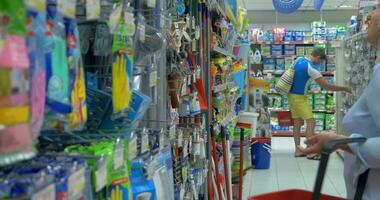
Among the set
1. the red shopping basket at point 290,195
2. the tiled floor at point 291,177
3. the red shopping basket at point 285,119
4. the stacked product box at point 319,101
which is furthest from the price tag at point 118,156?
the stacked product box at point 319,101

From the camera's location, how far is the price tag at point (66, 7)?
94cm

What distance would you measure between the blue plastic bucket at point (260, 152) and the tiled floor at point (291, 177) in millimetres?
142

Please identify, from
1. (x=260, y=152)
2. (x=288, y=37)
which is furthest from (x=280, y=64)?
(x=260, y=152)

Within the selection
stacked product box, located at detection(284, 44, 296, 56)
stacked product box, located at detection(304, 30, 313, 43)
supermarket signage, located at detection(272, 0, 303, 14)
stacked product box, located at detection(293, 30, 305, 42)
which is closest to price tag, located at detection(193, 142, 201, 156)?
supermarket signage, located at detection(272, 0, 303, 14)

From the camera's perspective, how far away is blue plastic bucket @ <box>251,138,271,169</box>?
7.06m

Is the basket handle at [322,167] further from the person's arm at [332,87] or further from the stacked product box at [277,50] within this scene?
the stacked product box at [277,50]

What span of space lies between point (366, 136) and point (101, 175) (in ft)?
4.49

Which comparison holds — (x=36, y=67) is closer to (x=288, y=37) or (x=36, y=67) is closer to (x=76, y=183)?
(x=76, y=183)

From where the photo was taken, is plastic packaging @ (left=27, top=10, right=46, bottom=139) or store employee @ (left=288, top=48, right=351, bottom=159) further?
store employee @ (left=288, top=48, right=351, bottom=159)

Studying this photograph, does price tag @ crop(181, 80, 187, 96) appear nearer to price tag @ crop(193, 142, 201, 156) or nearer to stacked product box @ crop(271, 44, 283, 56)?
price tag @ crop(193, 142, 201, 156)

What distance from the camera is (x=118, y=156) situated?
1221mm

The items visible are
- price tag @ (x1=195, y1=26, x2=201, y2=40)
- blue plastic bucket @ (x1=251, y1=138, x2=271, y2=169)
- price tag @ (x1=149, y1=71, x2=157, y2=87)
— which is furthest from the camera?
blue plastic bucket @ (x1=251, y1=138, x2=271, y2=169)

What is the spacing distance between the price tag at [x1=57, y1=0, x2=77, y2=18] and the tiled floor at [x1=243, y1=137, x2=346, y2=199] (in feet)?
15.9

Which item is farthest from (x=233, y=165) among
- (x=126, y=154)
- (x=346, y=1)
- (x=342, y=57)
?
(x=346, y=1)
